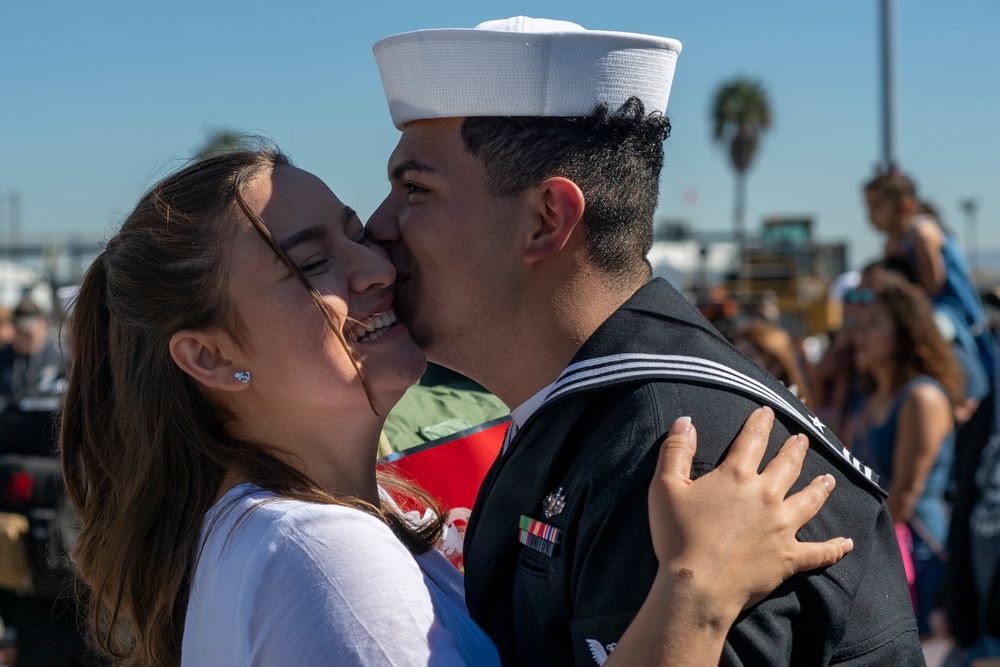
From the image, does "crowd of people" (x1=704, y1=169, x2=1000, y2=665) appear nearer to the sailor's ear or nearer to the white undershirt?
the white undershirt

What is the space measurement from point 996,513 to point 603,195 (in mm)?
1966

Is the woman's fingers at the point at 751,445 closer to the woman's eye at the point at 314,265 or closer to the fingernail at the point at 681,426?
the fingernail at the point at 681,426

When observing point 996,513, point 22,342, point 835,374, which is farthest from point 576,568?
point 22,342

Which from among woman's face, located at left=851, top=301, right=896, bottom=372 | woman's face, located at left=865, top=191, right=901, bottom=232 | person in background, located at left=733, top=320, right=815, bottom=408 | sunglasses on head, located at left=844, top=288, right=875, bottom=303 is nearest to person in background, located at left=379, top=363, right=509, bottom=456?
person in background, located at left=733, top=320, right=815, bottom=408

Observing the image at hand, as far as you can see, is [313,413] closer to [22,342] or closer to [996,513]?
[996,513]

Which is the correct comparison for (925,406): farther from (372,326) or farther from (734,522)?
(734,522)

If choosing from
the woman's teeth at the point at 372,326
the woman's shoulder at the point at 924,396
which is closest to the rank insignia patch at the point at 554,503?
the woman's teeth at the point at 372,326

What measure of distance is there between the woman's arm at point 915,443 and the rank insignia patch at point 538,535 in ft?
10.5

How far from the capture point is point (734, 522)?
1485 mm

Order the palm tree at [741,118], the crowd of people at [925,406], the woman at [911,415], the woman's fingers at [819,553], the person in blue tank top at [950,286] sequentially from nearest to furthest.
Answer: the woman's fingers at [819,553]
the crowd of people at [925,406]
the woman at [911,415]
the person in blue tank top at [950,286]
the palm tree at [741,118]

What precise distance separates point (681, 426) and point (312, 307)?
0.77m

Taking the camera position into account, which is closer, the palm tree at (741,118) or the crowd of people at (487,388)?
the crowd of people at (487,388)

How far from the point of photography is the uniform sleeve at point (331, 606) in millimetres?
1575

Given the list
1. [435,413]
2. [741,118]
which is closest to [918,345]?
[435,413]
